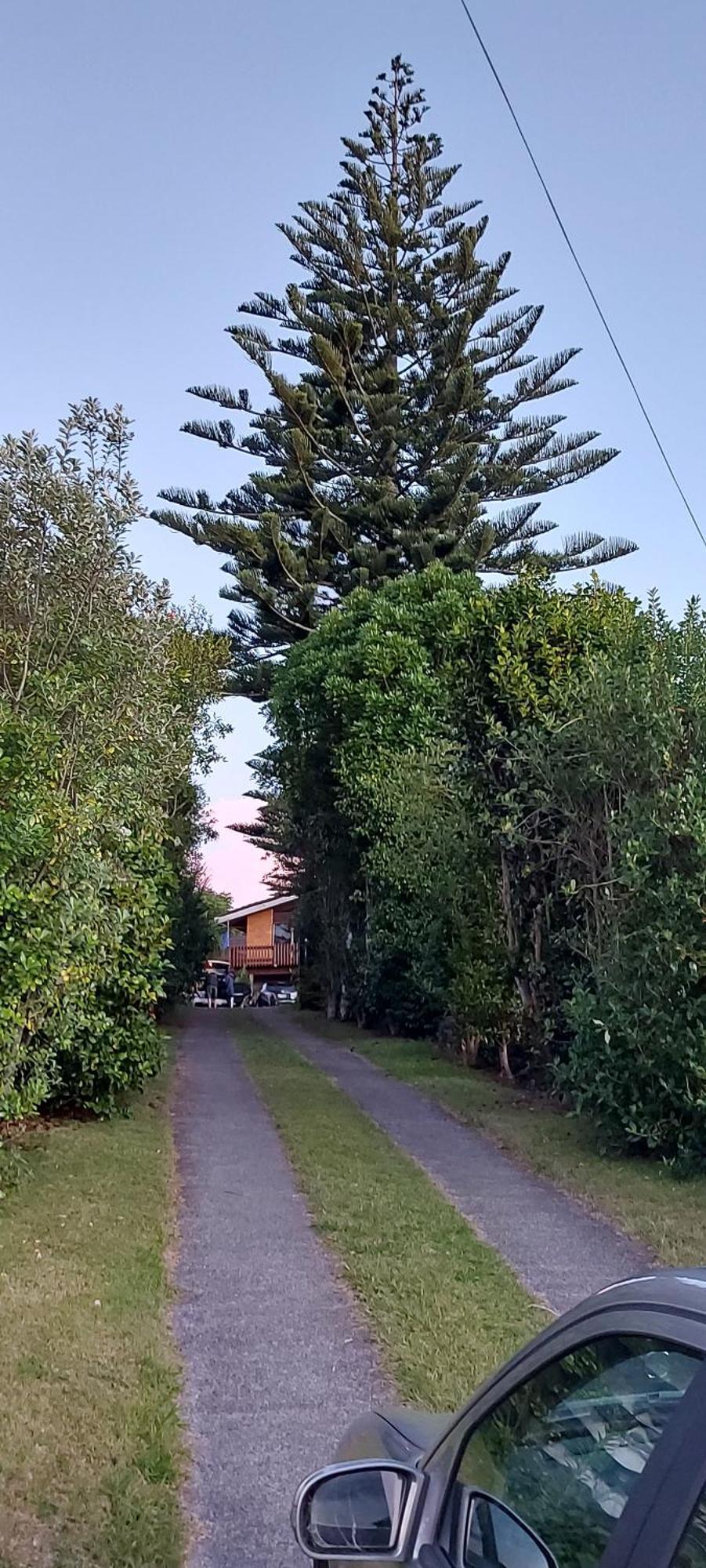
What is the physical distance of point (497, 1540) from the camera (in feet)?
6.75

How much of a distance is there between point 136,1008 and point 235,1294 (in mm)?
5504

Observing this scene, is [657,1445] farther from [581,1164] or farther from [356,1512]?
[581,1164]

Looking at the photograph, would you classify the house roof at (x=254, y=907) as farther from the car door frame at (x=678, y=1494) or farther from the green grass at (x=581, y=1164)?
the car door frame at (x=678, y=1494)

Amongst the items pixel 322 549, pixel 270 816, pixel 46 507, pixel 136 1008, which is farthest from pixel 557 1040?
pixel 270 816

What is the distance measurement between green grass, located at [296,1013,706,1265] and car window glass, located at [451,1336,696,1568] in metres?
5.10

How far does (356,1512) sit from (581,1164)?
7855 millimetres

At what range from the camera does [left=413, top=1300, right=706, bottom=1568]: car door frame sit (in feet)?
5.46

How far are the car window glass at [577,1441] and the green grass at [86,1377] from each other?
2.15 metres

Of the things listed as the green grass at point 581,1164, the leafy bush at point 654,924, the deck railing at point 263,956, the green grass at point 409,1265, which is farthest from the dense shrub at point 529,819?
the deck railing at point 263,956

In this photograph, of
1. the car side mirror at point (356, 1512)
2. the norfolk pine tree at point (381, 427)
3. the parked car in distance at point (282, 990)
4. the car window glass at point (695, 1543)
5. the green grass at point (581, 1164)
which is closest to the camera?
the car window glass at point (695, 1543)

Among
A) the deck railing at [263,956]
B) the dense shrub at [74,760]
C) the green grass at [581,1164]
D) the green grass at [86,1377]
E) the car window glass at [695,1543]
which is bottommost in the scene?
the green grass at [581,1164]

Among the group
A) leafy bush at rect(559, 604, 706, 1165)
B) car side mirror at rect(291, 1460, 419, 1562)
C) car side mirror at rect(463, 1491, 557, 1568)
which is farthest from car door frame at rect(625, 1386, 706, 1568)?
leafy bush at rect(559, 604, 706, 1165)

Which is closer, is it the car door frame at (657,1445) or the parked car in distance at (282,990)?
the car door frame at (657,1445)

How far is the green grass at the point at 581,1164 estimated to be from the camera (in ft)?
25.5
